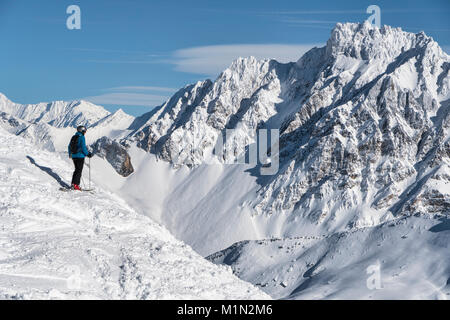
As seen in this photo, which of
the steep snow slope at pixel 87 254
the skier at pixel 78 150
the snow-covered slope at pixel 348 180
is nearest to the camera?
the steep snow slope at pixel 87 254

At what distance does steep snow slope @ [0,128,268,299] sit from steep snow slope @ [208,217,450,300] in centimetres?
2001

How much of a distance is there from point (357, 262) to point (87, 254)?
152 feet

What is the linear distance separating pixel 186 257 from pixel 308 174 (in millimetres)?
167094

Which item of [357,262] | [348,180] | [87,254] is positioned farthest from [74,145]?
[348,180]

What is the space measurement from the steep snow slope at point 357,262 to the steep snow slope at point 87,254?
2001 centimetres

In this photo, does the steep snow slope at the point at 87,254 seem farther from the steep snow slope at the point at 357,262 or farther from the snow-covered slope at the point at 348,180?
the snow-covered slope at the point at 348,180

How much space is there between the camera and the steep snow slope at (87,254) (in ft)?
51.2

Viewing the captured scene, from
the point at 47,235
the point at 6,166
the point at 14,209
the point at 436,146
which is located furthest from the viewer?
the point at 436,146

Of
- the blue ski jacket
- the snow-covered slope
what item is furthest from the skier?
the snow-covered slope

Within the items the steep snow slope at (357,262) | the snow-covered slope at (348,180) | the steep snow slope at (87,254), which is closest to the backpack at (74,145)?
the steep snow slope at (87,254)

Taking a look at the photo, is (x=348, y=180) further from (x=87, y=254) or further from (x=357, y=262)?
(x=87, y=254)

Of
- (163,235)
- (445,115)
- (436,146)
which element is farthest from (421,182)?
(163,235)
